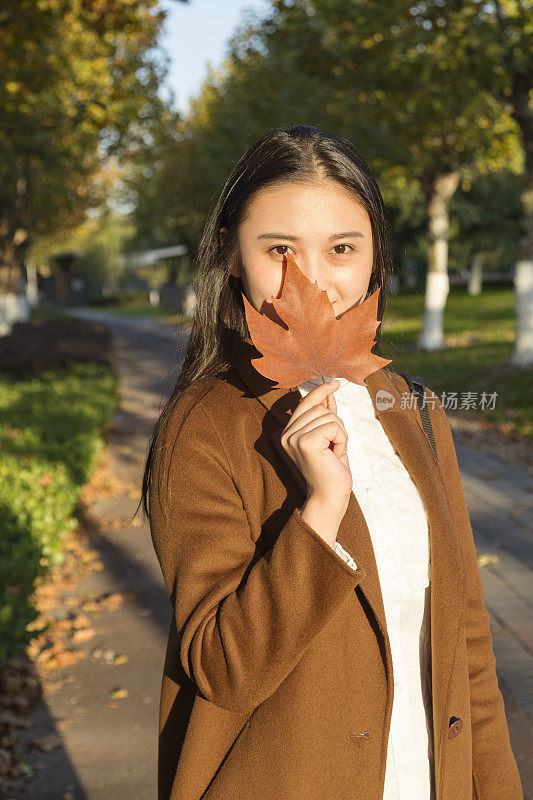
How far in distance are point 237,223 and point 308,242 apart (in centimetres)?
18

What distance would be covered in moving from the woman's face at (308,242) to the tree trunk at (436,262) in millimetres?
16291

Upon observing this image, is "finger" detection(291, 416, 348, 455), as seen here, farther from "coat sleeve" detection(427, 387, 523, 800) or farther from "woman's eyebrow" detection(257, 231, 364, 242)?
"coat sleeve" detection(427, 387, 523, 800)

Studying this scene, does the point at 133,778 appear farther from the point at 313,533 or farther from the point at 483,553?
the point at 483,553

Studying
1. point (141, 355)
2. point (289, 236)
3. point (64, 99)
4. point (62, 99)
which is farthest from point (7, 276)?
point (289, 236)

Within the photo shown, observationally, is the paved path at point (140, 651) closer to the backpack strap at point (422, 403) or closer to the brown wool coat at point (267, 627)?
the brown wool coat at point (267, 627)

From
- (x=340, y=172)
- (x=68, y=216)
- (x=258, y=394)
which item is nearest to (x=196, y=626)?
(x=258, y=394)

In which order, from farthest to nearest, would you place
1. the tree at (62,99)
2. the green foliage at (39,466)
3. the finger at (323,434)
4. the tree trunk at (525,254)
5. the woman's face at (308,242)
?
the tree trunk at (525,254), the tree at (62,99), the green foliage at (39,466), the woman's face at (308,242), the finger at (323,434)

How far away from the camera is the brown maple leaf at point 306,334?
142 cm

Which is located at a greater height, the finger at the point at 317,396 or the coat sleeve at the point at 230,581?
the finger at the point at 317,396

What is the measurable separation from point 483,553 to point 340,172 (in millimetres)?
4715

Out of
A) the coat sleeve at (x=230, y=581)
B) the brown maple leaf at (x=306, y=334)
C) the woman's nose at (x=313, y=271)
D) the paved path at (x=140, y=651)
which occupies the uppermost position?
the woman's nose at (x=313, y=271)

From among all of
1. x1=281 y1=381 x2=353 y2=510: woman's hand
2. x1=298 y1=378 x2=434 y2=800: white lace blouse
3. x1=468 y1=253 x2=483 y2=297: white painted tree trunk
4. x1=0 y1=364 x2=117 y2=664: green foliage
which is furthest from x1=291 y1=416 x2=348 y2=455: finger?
x1=468 y1=253 x2=483 y2=297: white painted tree trunk

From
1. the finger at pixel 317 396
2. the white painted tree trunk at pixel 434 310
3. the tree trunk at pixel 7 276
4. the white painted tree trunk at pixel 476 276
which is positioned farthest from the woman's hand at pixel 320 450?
the white painted tree trunk at pixel 476 276

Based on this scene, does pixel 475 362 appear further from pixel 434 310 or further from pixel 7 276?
pixel 7 276
